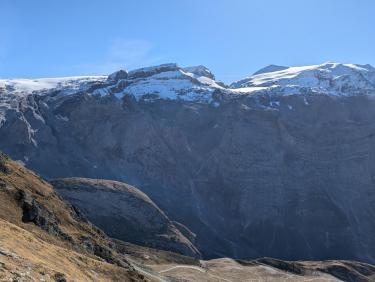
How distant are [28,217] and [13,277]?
173ft

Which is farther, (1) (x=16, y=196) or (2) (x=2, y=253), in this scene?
(1) (x=16, y=196)

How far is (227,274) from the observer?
19888 centimetres

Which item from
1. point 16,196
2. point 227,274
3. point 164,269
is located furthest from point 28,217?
point 227,274

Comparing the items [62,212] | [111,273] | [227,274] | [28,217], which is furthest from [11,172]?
[227,274]

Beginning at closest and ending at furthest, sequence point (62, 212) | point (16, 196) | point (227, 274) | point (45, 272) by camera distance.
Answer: point (45, 272)
point (16, 196)
point (62, 212)
point (227, 274)

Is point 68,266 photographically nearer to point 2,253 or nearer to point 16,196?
point 2,253

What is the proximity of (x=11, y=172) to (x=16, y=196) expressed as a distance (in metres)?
18.8

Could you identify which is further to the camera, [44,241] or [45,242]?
[44,241]

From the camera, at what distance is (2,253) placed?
136 feet

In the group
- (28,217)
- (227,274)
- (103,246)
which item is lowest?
(227,274)

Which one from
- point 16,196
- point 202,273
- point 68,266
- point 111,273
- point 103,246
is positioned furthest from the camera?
point 202,273

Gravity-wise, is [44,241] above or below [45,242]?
below

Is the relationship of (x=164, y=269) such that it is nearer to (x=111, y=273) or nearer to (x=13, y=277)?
(x=111, y=273)

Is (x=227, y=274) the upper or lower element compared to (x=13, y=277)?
lower
